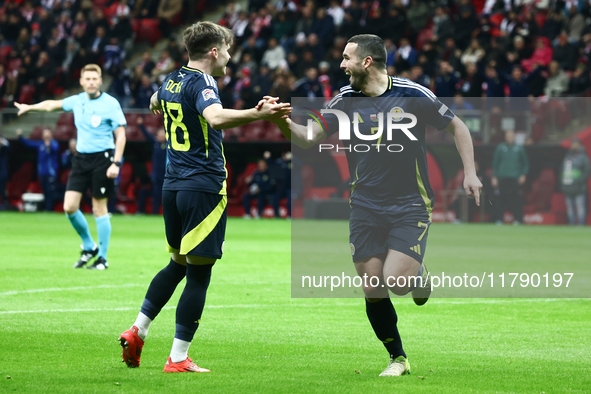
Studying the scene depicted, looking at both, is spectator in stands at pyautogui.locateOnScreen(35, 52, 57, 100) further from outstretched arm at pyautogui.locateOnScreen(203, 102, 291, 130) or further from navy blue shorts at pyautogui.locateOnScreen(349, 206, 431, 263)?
outstretched arm at pyautogui.locateOnScreen(203, 102, 291, 130)

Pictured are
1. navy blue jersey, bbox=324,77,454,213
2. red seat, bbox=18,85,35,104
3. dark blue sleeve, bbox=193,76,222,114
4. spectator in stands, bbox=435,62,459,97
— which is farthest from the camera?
red seat, bbox=18,85,35,104

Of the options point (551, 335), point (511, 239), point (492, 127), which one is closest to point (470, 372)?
point (551, 335)

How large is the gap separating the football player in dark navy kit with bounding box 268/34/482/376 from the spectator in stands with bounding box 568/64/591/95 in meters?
15.8

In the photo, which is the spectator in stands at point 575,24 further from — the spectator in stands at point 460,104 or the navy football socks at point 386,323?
the navy football socks at point 386,323

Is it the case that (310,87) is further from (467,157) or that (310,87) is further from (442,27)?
(467,157)

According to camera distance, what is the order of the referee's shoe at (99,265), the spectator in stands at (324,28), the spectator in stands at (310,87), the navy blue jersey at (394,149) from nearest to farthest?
the navy blue jersey at (394,149) → the referee's shoe at (99,265) → the spectator in stands at (310,87) → the spectator in stands at (324,28)

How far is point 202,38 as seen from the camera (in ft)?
16.7

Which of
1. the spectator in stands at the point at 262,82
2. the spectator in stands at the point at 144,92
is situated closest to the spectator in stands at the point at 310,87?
the spectator in stands at the point at 262,82

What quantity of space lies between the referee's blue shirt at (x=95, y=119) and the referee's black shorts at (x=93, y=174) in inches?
3.5

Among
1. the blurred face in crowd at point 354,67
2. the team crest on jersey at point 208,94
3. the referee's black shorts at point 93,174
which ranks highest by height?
the blurred face in crowd at point 354,67

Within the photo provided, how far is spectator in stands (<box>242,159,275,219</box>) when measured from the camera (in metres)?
22.4

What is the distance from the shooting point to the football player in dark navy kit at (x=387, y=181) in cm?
505

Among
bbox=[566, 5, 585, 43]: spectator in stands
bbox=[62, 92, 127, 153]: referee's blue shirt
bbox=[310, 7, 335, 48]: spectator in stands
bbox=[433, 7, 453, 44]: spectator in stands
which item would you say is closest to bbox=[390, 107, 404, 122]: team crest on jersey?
bbox=[62, 92, 127, 153]: referee's blue shirt

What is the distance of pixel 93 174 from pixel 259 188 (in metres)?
12.1
